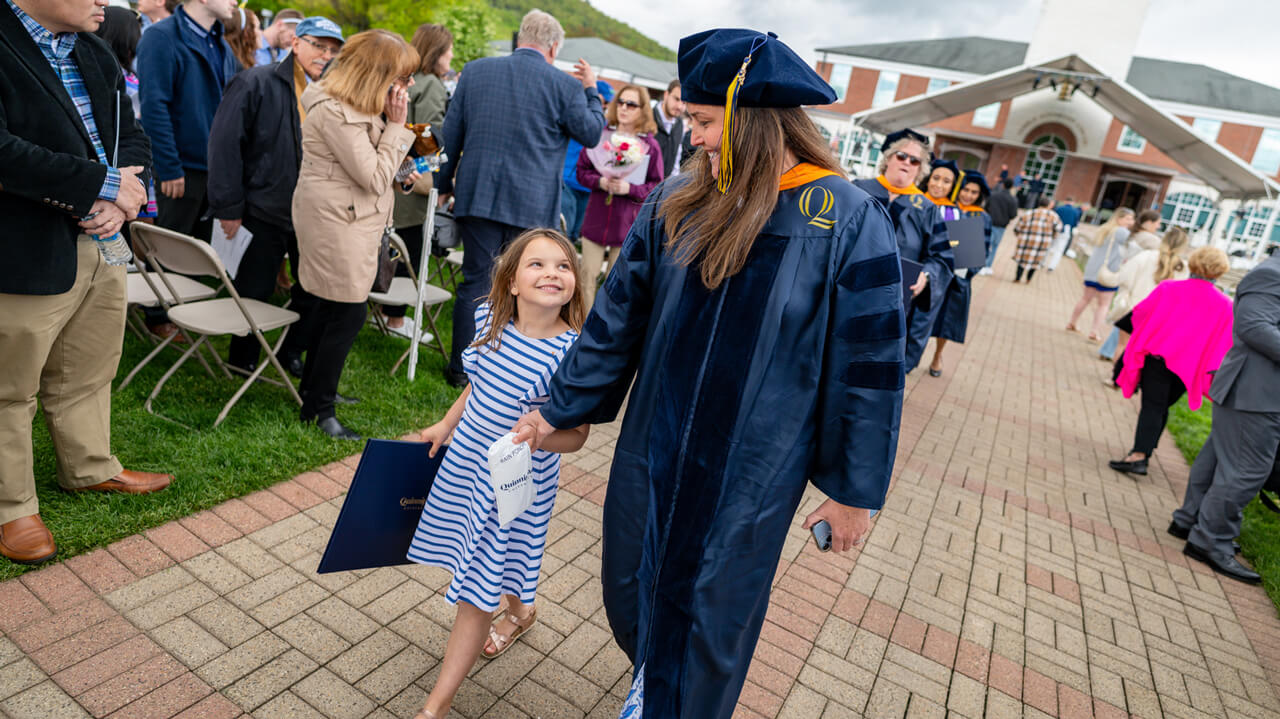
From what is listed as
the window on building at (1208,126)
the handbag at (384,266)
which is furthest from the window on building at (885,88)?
the handbag at (384,266)

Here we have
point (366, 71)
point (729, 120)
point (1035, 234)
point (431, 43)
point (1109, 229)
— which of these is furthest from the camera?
point (1035, 234)

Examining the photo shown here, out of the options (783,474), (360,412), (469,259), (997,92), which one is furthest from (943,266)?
(997,92)

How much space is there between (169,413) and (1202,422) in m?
9.73

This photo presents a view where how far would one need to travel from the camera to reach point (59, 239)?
8.17 ft

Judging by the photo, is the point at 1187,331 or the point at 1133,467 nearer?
the point at 1187,331

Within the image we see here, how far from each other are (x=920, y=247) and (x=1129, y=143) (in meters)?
44.8

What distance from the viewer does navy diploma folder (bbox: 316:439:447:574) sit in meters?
2.13

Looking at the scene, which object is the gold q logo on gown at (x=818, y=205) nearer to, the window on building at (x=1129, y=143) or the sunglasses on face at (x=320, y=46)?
the sunglasses on face at (x=320, y=46)

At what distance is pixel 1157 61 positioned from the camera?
157 ft

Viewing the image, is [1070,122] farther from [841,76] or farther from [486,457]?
[486,457]

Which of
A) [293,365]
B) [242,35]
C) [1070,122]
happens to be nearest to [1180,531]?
[293,365]

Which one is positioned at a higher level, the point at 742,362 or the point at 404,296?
the point at 742,362

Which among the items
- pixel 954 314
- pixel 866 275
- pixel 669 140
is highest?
pixel 669 140

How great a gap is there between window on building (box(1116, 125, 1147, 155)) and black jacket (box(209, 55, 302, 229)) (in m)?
47.9
